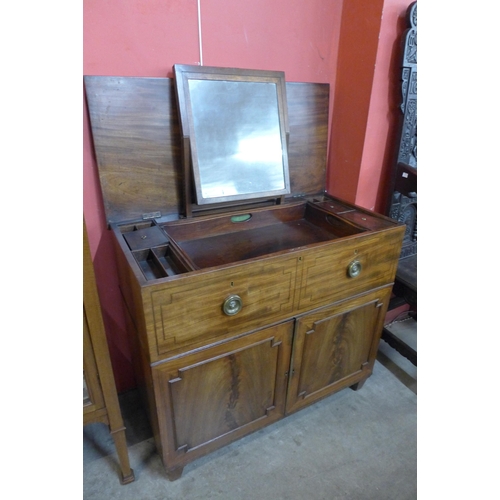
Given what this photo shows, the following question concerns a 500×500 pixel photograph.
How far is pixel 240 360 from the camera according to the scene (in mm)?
1173

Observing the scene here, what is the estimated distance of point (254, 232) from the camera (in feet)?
4.68

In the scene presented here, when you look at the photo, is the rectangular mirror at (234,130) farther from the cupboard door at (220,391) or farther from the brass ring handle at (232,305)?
the cupboard door at (220,391)

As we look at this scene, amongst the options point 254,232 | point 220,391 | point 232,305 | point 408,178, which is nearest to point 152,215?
point 254,232

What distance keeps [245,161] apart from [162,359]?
807 millimetres

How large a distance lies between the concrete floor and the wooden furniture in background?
234mm

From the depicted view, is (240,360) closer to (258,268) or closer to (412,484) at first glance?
(258,268)

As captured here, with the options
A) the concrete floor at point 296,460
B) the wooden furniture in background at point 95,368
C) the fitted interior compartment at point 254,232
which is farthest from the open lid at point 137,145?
the concrete floor at point 296,460

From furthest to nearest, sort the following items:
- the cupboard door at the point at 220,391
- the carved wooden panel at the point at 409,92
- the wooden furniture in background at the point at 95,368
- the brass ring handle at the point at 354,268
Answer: the carved wooden panel at the point at 409,92 < the brass ring handle at the point at 354,268 < the cupboard door at the point at 220,391 < the wooden furniture in background at the point at 95,368

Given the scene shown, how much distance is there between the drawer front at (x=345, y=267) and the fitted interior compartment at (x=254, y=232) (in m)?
0.10

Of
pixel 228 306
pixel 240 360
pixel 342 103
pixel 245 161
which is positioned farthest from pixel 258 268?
pixel 342 103

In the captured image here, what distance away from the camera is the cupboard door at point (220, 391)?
1088mm

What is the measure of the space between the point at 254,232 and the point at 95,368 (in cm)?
76

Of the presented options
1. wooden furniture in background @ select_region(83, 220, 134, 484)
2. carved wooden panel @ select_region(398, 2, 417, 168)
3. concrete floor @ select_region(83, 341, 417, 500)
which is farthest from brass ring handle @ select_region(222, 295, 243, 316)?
carved wooden panel @ select_region(398, 2, 417, 168)

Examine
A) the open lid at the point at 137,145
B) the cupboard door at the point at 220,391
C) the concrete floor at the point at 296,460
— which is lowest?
the concrete floor at the point at 296,460
